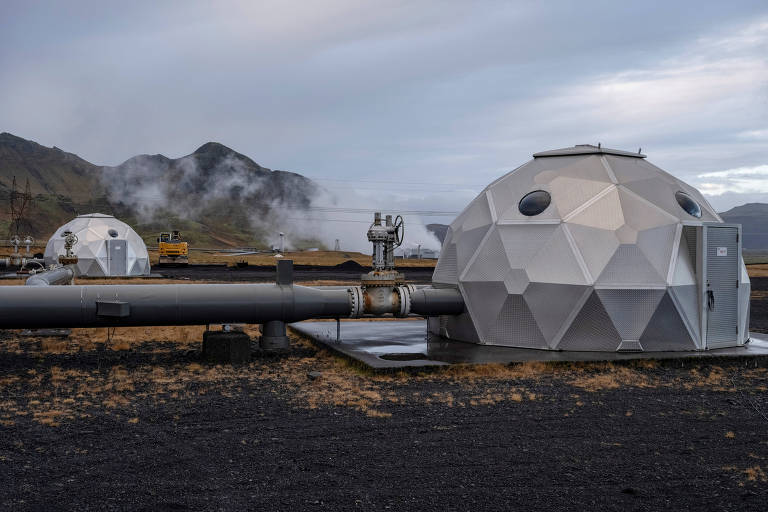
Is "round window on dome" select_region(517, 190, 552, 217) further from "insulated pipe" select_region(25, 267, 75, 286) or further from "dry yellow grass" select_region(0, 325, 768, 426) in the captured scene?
"insulated pipe" select_region(25, 267, 75, 286)

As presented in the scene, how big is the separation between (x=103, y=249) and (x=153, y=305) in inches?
1372

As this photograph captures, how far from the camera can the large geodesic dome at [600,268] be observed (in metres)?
15.9

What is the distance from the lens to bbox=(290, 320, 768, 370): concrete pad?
583 inches

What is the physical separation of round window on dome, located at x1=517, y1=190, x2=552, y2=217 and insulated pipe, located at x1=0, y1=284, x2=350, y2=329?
5.66m

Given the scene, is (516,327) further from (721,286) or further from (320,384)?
(320,384)

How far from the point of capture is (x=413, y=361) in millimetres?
14648

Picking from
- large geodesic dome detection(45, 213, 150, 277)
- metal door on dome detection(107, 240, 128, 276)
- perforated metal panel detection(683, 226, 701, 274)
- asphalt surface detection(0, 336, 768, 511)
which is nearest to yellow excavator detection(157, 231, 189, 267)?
large geodesic dome detection(45, 213, 150, 277)

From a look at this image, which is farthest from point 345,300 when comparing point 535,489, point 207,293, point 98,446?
point 535,489

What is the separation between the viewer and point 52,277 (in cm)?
2139

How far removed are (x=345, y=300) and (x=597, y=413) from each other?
298 inches

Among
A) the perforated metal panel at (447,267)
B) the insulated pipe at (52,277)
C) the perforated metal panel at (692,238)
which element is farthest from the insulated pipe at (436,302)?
the insulated pipe at (52,277)

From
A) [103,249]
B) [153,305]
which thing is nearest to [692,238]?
[153,305]

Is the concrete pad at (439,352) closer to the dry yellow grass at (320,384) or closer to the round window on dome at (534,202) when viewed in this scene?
the dry yellow grass at (320,384)

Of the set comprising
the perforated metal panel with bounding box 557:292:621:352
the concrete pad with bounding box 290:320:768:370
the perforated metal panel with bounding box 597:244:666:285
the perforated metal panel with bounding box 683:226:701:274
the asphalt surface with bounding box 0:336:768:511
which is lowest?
the asphalt surface with bounding box 0:336:768:511
